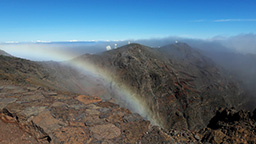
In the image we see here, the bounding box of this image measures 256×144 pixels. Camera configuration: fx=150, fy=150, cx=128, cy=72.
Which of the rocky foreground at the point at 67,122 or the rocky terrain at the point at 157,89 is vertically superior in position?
A: the rocky foreground at the point at 67,122

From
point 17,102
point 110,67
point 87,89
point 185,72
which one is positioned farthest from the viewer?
point 185,72

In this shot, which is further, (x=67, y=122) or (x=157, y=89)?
(x=157, y=89)

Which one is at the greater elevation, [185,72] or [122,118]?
[122,118]

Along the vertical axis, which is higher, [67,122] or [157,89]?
[67,122]

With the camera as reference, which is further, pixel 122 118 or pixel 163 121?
pixel 163 121

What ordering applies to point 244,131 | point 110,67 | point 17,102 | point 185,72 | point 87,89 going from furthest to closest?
point 185,72, point 110,67, point 87,89, point 244,131, point 17,102

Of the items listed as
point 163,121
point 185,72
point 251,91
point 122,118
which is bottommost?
point 251,91

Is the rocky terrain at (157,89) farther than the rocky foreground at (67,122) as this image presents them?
Yes

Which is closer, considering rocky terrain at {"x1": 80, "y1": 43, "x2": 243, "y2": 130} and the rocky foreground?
the rocky foreground

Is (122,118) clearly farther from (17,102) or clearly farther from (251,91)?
(251,91)

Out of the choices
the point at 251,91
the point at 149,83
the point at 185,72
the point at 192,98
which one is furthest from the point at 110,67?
the point at 251,91

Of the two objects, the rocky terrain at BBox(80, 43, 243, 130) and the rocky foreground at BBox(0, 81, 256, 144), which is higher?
the rocky foreground at BBox(0, 81, 256, 144)
